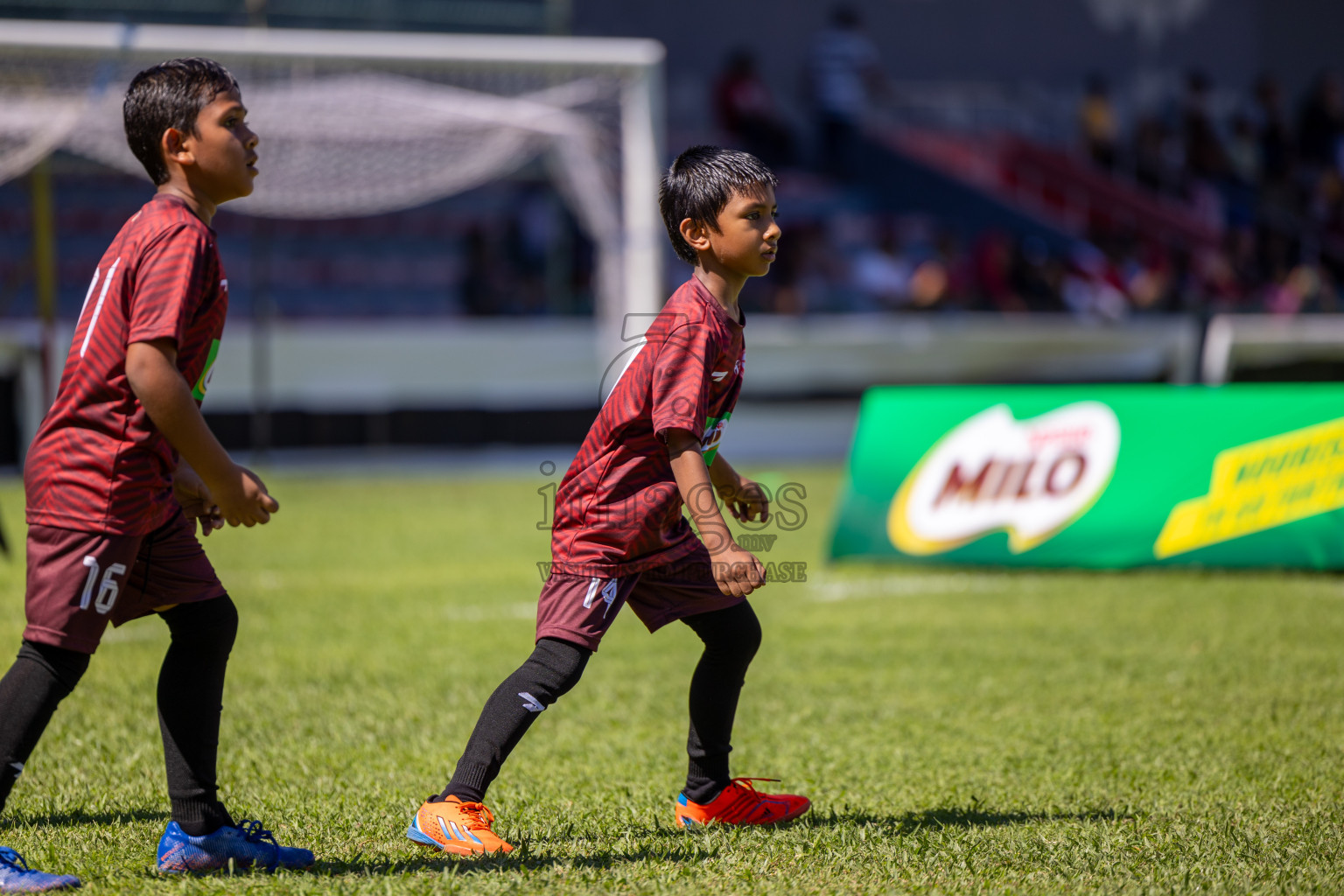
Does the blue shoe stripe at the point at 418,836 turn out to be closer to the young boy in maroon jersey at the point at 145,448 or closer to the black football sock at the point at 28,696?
the young boy in maroon jersey at the point at 145,448

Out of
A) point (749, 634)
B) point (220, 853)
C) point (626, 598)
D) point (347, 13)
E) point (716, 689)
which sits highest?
point (347, 13)

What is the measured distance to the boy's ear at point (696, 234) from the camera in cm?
323

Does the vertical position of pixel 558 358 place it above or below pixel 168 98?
below

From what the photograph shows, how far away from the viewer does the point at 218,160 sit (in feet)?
9.51

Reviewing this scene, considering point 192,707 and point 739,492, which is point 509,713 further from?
point 739,492

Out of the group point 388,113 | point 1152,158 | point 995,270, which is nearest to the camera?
point 388,113

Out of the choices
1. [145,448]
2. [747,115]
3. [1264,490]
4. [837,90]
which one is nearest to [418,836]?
[145,448]

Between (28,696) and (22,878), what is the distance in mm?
373

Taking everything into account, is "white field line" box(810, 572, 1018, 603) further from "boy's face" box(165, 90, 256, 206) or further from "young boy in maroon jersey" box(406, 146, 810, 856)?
"boy's face" box(165, 90, 256, 206)

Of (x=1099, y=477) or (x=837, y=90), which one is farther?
(x=837, y=90)

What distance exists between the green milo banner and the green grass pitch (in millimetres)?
202

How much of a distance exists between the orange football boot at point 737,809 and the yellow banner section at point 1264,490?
4.64 m

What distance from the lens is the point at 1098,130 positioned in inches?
856

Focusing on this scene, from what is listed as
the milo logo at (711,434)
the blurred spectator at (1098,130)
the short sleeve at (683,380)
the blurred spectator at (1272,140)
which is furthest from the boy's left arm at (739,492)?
the blurred spectator at (1272,140)
